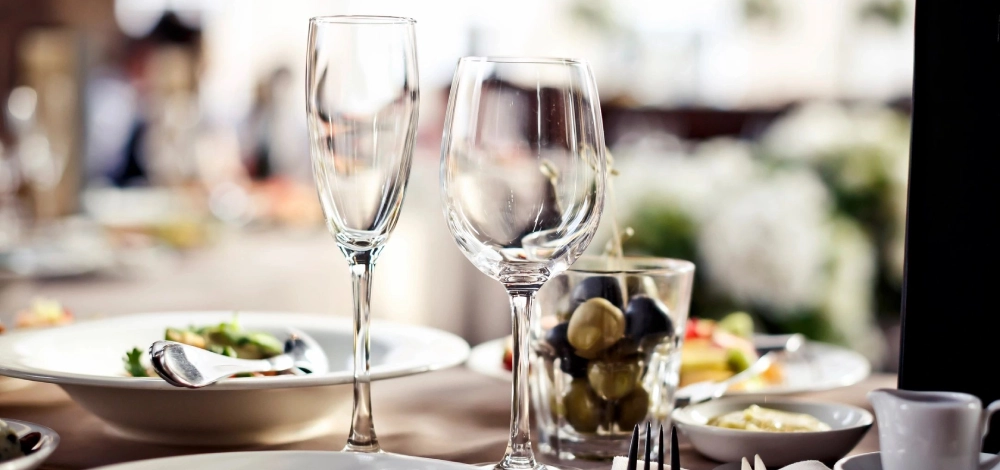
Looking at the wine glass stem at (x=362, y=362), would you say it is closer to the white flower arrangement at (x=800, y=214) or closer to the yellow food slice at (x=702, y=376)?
the yellow food slice at (x=702, y=376)

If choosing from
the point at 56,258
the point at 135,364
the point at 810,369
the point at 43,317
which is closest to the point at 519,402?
the point at 135,364

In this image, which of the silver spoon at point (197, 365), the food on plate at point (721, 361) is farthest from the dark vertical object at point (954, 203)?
the silver spoon at point (197, 365)

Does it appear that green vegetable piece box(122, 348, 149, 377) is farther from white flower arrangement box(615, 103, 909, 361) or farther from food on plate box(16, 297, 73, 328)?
white flower arrangement box(615, 103, 909, 361)

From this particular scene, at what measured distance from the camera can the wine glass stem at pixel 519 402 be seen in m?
0.53

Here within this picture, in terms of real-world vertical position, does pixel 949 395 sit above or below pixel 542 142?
below

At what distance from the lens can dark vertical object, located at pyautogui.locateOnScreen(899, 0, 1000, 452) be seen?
57 centimetres

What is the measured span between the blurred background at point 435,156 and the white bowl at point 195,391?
0.62 metres

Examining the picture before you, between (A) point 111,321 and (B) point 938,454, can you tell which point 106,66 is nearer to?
(A) point 111,321

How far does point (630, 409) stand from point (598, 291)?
0.08 metres

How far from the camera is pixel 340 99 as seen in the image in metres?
0.54

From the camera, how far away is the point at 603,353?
62cm

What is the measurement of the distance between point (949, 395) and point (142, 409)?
0.45 meters

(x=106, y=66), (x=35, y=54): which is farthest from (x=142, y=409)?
(x=106, y=66)

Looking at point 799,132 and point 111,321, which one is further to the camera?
point 799,132
